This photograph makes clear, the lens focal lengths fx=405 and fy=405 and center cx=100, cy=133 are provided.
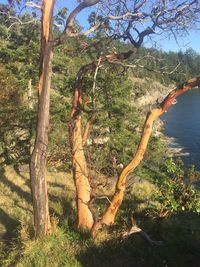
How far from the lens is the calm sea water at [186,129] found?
42.3 meters

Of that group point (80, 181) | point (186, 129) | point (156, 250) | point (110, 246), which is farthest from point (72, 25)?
point (186, 129)

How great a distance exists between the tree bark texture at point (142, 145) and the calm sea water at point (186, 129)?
26.2 metres

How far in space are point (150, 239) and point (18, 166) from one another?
13252mm

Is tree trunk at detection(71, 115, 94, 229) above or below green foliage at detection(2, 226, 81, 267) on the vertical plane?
above

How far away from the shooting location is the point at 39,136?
30.5 ft

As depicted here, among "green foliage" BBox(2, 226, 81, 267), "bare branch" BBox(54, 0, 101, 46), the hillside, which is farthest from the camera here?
"bare branch" BBox(54, 0, 101, 46)

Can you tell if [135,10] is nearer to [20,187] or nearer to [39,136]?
[39,136]

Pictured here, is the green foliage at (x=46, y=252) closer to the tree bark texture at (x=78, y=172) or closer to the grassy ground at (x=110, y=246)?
the grassy ground at (x=110, y=246)

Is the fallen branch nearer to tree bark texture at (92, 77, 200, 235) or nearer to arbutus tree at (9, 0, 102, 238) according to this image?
tree bark texture at (92, 77, 200, 235)

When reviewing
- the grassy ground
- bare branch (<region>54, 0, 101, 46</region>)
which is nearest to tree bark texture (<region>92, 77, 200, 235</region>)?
the grassy ground

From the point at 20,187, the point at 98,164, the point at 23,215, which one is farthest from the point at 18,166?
the point at 98,164

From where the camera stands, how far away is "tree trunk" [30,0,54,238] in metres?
9.04

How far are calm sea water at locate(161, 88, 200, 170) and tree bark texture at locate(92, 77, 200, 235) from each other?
26.2 m

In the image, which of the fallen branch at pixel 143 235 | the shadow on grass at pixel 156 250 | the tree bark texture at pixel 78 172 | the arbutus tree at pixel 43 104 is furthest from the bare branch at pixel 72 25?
the shadow on grass at pixel 156 250
